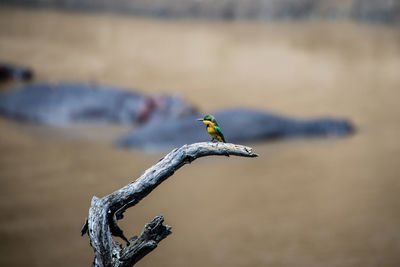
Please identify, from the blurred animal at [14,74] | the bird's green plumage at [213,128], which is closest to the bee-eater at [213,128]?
the bird's green plumage at [213,128]

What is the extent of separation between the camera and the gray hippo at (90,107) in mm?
9836

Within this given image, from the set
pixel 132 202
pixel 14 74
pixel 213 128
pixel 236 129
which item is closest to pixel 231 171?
pixel 236 129

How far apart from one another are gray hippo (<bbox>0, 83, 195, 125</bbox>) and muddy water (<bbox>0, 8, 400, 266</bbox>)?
462 mm

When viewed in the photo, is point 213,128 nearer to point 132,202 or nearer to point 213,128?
point 213,128

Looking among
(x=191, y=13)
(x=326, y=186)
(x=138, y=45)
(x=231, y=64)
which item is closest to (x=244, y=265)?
(x=326, y=186)

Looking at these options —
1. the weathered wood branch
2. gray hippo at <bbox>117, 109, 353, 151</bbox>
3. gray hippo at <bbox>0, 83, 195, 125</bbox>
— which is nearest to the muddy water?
gray hippo at <bbox>117, 109, 353, 151</bbox>

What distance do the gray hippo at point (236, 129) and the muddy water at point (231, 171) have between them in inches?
9.4

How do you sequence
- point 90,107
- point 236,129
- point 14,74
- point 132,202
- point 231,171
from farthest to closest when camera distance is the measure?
point 14,74, point 90,107, point 236,129, point 231,171, point 132,202

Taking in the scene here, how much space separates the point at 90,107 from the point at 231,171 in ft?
10.5

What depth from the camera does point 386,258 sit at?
596 centimetres

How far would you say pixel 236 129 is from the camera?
8.88 m

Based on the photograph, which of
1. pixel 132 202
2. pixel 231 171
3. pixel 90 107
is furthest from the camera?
pixel 90 107

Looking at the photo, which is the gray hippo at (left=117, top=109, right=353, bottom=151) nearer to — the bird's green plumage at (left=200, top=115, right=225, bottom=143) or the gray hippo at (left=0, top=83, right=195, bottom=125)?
the gray hippo at (left=0, top=83, right=195, bottom=125)

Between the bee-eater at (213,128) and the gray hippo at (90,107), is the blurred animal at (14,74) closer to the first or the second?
the gray hippo at (90,107)
